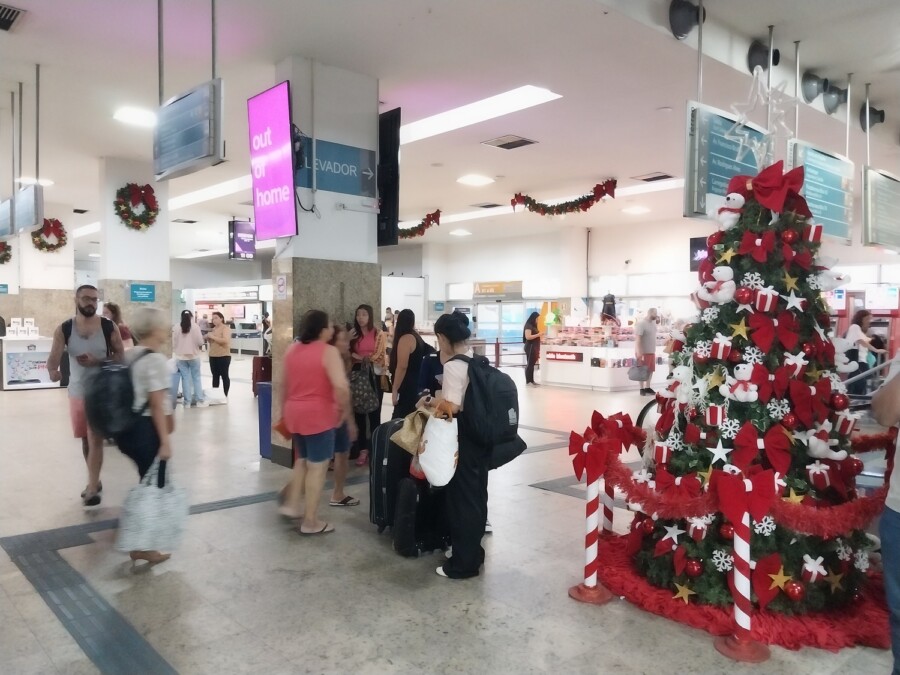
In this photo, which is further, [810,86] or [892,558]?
[810,86]

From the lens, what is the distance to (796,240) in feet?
10.2

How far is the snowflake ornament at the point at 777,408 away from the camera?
3.02 m

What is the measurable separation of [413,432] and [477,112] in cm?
538

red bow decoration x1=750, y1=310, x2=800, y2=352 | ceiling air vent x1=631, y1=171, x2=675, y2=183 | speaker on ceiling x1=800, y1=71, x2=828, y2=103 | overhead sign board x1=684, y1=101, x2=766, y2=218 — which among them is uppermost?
ceiling air vent x1=631, y1=171, x2=675, y2=183

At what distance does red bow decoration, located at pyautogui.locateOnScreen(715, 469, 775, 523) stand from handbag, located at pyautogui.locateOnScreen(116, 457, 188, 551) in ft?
8.90

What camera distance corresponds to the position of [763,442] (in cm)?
→ 298

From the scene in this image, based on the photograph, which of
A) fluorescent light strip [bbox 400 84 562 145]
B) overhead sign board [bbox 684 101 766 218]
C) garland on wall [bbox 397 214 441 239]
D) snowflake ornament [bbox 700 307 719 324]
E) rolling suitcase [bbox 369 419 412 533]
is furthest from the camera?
garland on wall [bbox 397 214 441 239]

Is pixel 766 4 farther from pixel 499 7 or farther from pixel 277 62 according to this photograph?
pixel 277 62

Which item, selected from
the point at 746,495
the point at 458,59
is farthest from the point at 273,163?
the point at 746,495

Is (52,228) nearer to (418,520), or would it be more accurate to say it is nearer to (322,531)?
(322,531)

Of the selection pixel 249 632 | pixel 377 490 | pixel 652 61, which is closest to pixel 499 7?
pixel 652 61

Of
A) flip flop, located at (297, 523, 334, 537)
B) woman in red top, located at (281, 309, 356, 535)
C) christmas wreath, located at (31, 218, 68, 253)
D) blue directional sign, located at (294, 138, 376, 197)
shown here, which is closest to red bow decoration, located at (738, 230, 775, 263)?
woman in red top, located at (281, 309, 356, 535)

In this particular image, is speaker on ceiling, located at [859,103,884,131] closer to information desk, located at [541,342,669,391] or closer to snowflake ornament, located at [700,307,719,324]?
information desk, located at [541,342,669,391]

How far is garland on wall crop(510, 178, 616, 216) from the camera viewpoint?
430 inches
